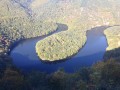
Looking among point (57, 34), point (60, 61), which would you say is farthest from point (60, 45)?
point (60, 61)

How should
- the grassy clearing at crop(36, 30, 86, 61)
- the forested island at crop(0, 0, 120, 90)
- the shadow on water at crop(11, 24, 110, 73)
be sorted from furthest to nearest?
1. the grassy clearing at crop(36, 30, 86, 61)
2. the shadow on water at crop(11, 24, 110, 73)
3. the forested island at crop(0, 0, 120, 90)

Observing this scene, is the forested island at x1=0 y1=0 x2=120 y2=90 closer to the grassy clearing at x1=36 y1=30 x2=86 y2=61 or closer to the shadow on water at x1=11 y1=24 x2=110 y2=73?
the grassy clearing at x1=36 y1=30 x2=86 y2=61

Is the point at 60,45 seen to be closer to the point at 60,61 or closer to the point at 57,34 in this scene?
the point at 57,34

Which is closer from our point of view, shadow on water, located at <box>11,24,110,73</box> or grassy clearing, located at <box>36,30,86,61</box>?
shadow on water, located at <box>11,24,110,73</box>

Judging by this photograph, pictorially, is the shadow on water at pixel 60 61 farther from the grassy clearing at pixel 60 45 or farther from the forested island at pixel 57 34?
the forested island at pixel 57 34

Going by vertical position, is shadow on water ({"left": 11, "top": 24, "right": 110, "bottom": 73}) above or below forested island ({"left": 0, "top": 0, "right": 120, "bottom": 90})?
below

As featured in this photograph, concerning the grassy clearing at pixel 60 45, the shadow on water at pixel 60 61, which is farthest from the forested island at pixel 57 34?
the shadow on water at pixel 60 61

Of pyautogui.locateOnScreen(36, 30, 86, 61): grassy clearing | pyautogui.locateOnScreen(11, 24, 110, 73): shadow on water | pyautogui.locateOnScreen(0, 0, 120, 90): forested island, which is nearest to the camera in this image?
pyautogui.locateOnScreen(0, 0, 120, 90): forested island

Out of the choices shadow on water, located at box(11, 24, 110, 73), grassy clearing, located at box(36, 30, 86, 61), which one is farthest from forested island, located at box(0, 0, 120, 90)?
shadow on water, located at box(11, 24, 110, 73)
